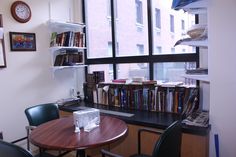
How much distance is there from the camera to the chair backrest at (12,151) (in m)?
1.23

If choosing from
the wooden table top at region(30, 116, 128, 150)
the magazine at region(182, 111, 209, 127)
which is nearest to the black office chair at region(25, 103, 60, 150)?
the wooden table top at region(30, 116, 128, 150)

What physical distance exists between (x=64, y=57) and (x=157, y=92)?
147 cm

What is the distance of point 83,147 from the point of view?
1.41m

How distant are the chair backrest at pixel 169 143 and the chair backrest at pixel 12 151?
778 mm

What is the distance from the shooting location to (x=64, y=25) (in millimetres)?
3156

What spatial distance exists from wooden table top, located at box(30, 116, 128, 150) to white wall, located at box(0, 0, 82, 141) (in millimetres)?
1002

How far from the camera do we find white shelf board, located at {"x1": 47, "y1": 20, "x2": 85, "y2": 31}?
2.99 metres

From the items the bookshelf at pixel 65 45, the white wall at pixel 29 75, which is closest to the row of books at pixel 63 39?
the bookshelf at pixel 65 45

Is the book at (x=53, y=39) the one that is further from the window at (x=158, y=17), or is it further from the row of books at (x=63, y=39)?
the window at (x=158, y=17)

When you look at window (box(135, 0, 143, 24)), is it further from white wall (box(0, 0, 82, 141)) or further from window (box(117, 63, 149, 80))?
white wall (box(0, 0, 82, 141))

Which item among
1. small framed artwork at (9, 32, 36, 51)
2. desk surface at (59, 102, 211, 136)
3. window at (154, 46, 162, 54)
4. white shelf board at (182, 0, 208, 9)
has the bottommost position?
desk surface at (59, 102, 211, 136)

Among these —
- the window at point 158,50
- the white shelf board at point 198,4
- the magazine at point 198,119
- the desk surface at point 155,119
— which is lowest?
the desk surface at point 155,119

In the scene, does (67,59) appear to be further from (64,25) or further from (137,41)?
(137,41)

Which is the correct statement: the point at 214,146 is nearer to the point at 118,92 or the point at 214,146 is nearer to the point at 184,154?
the point at 184,154
